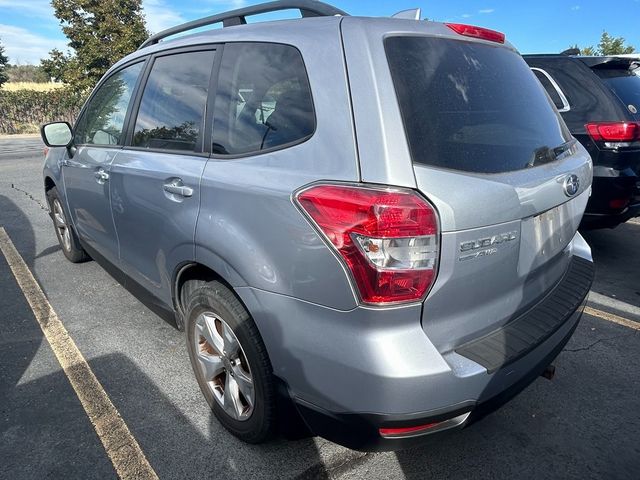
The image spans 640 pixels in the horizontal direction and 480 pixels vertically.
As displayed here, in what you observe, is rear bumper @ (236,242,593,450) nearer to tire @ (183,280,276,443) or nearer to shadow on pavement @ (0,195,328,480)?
tire @ (183,280,276,443)

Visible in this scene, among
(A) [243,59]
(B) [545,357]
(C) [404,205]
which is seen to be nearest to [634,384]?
(B) [545,357]

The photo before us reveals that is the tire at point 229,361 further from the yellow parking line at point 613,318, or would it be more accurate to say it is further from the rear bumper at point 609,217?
the rear bumper at point 609,217

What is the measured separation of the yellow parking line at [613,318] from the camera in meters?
3.42

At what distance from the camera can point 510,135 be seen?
1.93 metres

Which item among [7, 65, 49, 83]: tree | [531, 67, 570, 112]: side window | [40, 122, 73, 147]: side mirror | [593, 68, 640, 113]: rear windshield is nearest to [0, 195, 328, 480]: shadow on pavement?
[40, 122, 73, 147]: side mirror

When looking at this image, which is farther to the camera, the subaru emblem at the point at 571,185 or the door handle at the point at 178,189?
the door handle at the point at 178,189

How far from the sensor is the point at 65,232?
459 centimetres

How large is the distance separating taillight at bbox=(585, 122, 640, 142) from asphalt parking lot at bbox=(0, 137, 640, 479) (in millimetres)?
1521

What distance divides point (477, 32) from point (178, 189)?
1.55 metres

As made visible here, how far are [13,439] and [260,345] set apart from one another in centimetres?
141

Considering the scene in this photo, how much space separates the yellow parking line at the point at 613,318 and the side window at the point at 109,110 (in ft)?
12.4

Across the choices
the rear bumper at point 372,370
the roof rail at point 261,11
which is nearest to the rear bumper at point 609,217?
the rear bumper at point 372,370

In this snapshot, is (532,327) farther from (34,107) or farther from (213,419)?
(34,107)

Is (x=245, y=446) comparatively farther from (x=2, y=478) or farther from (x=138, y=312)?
(x=138, y=312)
